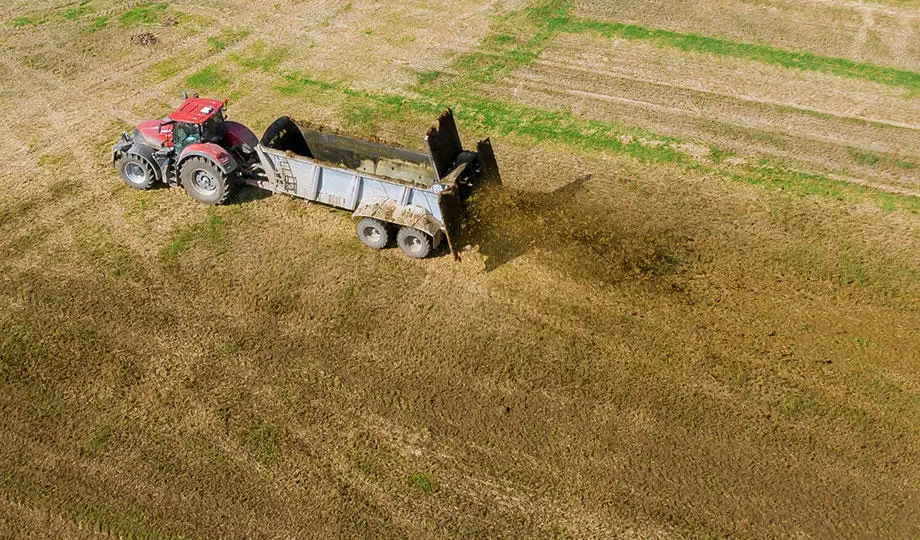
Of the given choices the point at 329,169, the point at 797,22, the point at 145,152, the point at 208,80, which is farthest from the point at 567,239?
the point at 797,22

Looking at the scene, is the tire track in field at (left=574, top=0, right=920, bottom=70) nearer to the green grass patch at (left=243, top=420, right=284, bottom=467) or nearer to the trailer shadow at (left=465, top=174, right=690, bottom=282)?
the trailer shadow at (left=465, top=174, right=690, bottom=282)

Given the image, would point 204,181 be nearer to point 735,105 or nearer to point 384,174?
point 384,174

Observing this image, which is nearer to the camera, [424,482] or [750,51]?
[424,482]

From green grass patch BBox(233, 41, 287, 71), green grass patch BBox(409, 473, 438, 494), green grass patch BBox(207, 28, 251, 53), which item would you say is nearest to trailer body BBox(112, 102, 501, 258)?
green grass patch BBox(409, 473, 438, 494)

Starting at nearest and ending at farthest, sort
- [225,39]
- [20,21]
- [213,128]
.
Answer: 1. [213,128]
2. [225,39]
3. [20,21]

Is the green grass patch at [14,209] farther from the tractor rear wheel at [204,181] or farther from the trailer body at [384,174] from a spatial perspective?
the trailer body at [384,174]

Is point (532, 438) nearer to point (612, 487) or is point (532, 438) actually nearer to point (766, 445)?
point (612, 487)
